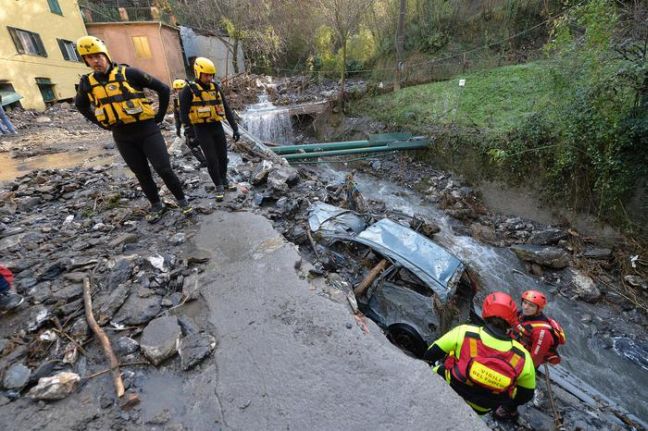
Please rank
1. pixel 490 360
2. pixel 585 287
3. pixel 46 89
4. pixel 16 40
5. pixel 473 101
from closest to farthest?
pixel 490 360 → pixel 585 287 → pixel 473 101 → pixel 16 40 → pixel 46 89

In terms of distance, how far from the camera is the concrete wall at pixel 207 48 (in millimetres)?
23469

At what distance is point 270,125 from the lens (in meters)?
13.3

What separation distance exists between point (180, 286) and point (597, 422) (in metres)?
4.58

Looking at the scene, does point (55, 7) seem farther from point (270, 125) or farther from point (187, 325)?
point (187, 325)

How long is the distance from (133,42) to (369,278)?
21760mm

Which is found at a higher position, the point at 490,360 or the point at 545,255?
the point at 490,360

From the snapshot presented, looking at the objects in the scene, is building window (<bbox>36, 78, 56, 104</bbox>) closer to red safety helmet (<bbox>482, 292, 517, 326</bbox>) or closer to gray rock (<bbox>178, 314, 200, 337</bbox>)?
gray rock (<bbox>178, 314, 200, 337</bbox>)

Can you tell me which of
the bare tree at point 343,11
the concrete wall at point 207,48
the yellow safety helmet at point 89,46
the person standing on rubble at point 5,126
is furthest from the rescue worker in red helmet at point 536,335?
the concrete wall at point 207,48

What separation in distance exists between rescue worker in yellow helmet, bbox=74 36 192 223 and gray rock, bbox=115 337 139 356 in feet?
6.32

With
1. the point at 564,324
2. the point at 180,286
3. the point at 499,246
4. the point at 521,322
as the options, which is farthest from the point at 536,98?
the point at 180,286

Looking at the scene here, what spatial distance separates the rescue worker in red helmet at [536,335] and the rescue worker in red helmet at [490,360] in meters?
0.77

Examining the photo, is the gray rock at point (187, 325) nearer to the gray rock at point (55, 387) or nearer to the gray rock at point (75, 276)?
the gray rock at point (55, 387)

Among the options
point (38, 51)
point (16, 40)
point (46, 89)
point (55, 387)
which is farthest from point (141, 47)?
point (55, 387)

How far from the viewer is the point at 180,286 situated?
106 inches
